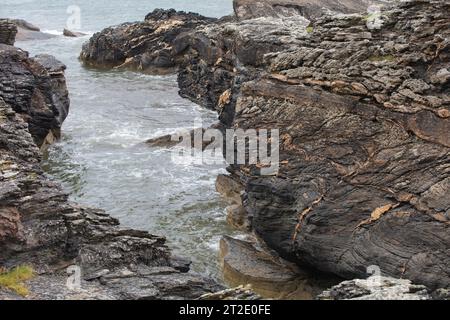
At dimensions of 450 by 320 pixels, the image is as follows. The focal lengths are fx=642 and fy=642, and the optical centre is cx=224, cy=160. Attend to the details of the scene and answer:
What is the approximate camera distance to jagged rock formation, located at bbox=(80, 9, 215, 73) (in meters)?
80.5

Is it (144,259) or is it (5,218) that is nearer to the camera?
(5,218)

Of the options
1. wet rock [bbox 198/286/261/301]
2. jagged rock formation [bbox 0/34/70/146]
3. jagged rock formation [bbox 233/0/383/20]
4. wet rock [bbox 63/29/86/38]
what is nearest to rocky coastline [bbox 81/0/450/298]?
wet rock [bbox 198/286/261/301]

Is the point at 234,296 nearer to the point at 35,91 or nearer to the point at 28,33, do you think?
the point at 35,91

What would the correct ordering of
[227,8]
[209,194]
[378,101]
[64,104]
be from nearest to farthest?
[378,101] < [209,194] < [64,104] < [227,8]

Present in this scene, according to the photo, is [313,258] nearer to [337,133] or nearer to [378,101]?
[337,133]

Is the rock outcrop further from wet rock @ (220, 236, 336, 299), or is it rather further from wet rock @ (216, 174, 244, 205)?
wet rock @ (220, 236, 336, 299)

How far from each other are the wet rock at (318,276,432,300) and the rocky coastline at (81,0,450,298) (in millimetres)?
4716

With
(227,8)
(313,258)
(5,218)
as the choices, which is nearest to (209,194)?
(313,258)

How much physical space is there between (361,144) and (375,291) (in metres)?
9.23

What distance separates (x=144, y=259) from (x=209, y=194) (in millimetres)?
15997

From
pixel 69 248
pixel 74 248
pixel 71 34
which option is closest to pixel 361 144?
pixel 74 248

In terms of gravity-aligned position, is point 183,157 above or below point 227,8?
below

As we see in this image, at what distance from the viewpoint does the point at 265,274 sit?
1146 inches

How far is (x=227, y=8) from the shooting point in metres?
129
